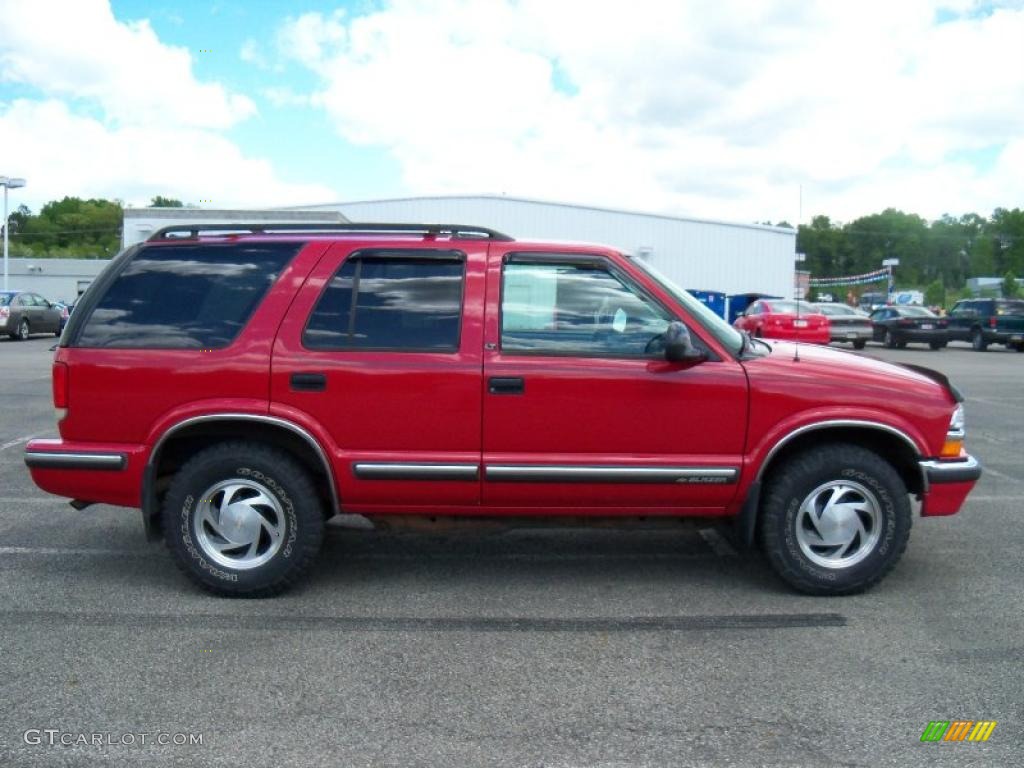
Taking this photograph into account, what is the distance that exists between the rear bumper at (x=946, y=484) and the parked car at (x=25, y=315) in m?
25.6

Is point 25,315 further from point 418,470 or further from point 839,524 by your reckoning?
point 839,524

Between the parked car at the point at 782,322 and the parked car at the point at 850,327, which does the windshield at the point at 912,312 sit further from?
the parked car at the point at 782,322

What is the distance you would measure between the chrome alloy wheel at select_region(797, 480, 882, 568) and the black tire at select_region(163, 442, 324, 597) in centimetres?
243

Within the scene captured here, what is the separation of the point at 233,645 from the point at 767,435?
2.65 metres

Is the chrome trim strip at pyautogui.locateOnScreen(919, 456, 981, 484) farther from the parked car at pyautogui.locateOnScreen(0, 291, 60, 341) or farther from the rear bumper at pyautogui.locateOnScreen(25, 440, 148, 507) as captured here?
the parked car at pyautogui.locateOnScreen(0, 291, 60, 341)

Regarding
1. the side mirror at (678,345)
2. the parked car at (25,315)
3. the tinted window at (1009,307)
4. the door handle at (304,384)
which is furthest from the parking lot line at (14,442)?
the tinted window at (1009,307)

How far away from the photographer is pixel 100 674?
12.8 ft

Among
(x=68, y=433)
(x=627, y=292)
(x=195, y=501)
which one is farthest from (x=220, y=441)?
(x=627, y=292)

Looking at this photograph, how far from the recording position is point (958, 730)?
3463 mm

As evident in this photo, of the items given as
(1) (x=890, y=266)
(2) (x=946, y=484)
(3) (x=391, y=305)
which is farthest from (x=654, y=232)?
(3) (x=391, y=305)

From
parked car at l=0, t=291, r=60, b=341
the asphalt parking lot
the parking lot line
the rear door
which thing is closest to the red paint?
the rear door

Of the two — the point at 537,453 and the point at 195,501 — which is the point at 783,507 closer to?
the point at 537,453

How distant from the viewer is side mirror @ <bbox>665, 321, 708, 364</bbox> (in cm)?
451

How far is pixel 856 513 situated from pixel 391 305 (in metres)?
2.54
